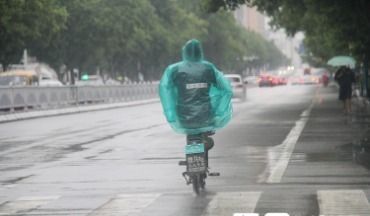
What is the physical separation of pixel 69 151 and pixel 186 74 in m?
8.10

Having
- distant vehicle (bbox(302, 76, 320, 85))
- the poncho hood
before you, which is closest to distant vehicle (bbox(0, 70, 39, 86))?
the poncho hood

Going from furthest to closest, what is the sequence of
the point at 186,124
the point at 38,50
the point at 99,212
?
the point at 38,50 → the point at 186,124 → the point at 99,212

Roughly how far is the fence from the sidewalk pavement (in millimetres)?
18702

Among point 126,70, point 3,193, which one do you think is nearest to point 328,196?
point 3,193

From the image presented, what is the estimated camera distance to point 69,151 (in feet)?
69.1

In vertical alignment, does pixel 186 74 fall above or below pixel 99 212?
above

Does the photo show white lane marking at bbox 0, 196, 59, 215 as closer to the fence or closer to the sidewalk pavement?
the sidewalk pavement

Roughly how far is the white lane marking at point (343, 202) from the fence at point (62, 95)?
32.7 m

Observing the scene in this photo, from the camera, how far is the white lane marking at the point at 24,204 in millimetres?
11555

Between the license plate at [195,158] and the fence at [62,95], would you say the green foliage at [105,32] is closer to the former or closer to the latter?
the fence at [62,95]

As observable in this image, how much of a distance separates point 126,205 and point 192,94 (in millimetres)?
2206

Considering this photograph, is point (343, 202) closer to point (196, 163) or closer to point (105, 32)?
point (196, 163)

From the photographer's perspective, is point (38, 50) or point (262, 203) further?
point (38, 50)

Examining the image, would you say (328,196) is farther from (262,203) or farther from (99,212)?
(99,212)
